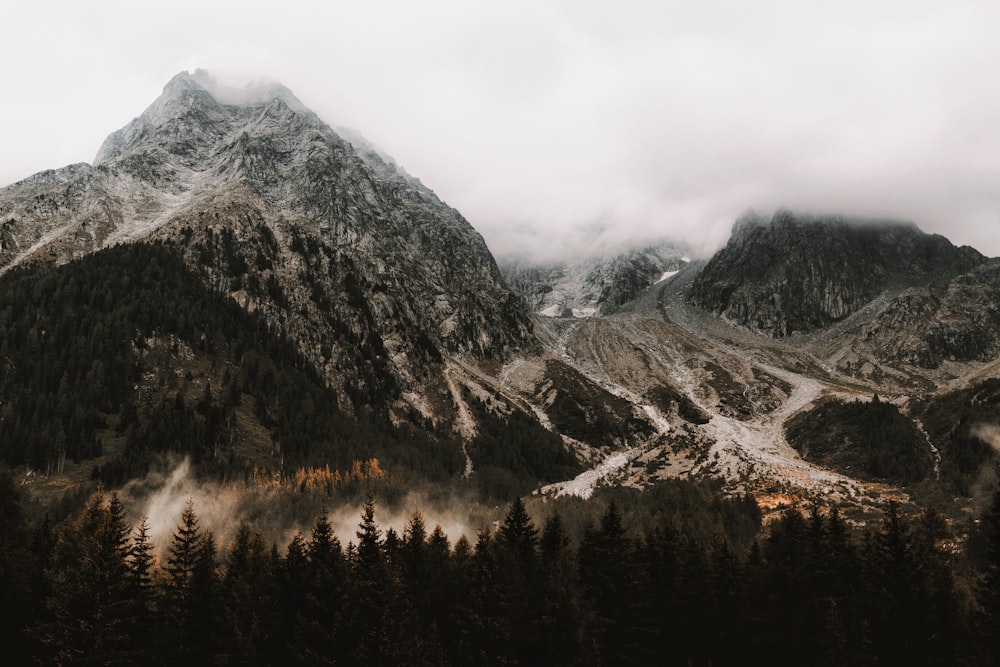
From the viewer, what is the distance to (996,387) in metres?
198

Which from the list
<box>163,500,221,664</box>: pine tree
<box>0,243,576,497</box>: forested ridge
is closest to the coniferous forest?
<box>163,500,221,664</box>: pine tree

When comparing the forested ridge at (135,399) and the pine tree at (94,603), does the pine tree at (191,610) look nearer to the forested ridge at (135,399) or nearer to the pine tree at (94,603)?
the pine tree at (94,603)

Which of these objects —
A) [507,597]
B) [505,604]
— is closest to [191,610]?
[505,604]

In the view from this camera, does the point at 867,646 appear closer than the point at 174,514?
Yes

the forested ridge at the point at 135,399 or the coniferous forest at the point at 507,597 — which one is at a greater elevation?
the forested ridge at the point at 135,399

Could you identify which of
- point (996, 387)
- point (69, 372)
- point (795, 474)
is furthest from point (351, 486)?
point (996, 387)

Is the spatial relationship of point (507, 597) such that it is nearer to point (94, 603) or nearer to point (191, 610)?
point (191, 610)

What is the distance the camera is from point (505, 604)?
53.6m

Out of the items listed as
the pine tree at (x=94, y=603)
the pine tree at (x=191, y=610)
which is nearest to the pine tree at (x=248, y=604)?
the pine tree at (x=191, y=610)

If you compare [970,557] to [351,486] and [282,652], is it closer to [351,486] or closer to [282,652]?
[282,652]

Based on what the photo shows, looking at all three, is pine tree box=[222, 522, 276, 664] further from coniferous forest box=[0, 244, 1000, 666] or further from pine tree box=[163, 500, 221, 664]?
pine tree box=[163, 500, 221, 664]

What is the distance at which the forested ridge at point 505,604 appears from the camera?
4625 centimetres

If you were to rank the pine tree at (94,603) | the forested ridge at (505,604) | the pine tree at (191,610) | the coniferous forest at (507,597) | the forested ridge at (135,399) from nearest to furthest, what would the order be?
the pine tree at (94,603), the forested ridge at (505,604), the coniferous forest at (507,597), the pine tree at (191,610), the forested ridge at (135,399)

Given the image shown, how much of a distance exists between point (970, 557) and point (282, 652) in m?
79.0
